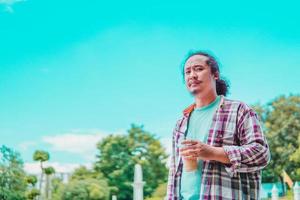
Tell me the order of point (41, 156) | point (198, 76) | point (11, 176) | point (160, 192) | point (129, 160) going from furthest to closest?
point (129, 160)
point (160, 192)
point (41, 156)
point (11, 176)
point (198, 76)

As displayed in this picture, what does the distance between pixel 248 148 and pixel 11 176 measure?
293 centimetres

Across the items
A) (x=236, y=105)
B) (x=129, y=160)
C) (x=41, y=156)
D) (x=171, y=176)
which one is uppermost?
(x=129, y=160)

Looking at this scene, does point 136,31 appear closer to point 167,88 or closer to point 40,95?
point 167,88

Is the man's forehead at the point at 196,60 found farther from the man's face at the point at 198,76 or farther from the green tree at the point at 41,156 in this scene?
the green tree at the point at 41,156

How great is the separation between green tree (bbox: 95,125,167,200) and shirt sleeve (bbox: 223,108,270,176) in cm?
552

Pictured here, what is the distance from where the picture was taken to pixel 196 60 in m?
0.80

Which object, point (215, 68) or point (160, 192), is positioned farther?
point (160, 192)

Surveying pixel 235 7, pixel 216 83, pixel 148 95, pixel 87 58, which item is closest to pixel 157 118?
pixel 148 95

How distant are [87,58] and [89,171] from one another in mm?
1913

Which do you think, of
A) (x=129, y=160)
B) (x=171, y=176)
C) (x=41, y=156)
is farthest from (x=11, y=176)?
(x=129, y=160)

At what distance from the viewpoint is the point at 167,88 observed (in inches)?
292

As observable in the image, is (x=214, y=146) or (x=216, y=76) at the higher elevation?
(x=216, y=76)

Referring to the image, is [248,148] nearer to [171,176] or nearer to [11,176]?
[171,176]

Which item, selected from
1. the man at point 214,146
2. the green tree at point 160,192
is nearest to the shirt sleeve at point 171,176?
the man at point 214,146
